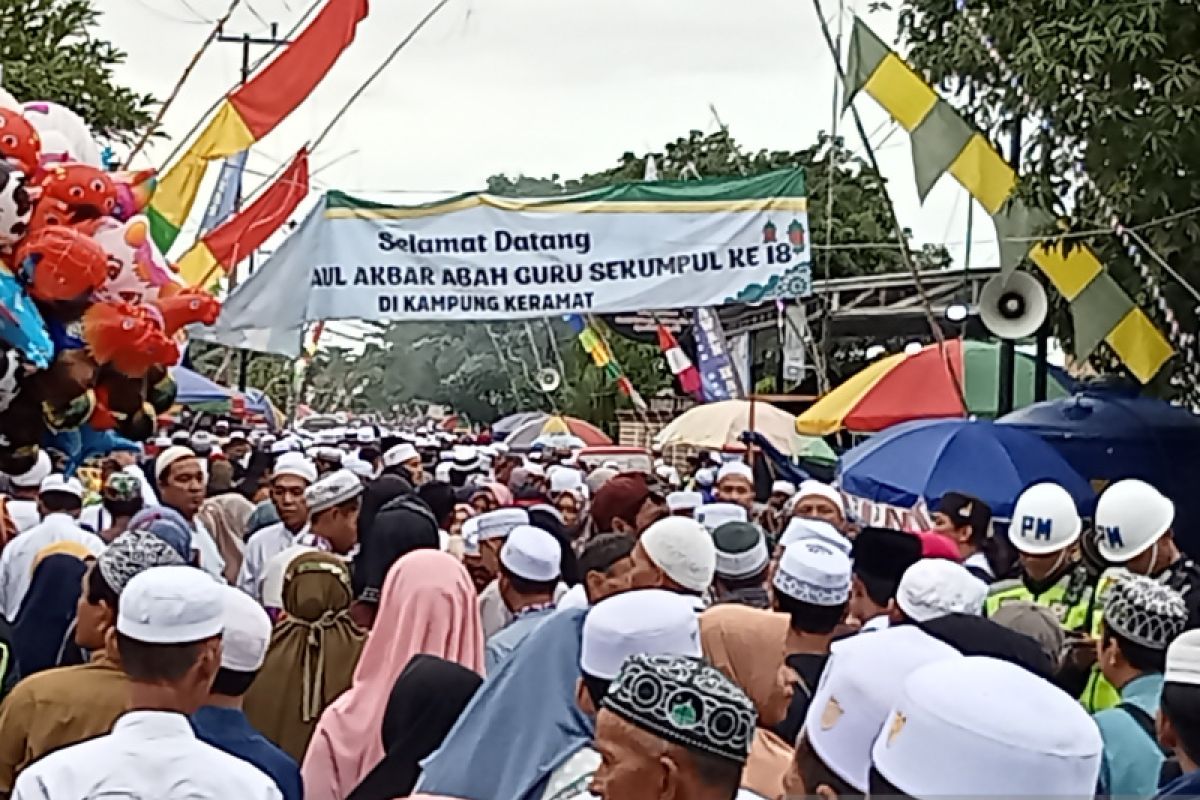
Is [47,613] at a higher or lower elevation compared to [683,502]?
higher

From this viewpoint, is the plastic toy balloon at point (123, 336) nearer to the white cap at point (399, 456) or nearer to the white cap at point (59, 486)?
the white cap at point (59, 486)

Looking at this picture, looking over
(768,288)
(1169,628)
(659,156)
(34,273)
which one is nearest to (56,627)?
(34,273)

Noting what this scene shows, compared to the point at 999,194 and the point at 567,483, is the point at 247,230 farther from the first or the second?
the point at 999,194

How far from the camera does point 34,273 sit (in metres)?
4.18

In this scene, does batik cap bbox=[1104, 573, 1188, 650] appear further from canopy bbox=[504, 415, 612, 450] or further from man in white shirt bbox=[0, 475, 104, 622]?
canopy bbox=[504, 415, 612, 450]

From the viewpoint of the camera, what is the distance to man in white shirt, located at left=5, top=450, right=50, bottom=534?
772 centimetres

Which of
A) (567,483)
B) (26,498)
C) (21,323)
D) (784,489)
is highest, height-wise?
(21,323)

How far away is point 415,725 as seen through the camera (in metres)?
4.24

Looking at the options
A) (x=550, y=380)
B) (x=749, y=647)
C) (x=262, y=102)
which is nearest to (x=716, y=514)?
(x=262, y=102)

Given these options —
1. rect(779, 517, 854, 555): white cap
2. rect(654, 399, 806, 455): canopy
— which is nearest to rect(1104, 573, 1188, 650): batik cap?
rect(779, 517, 854, 555): white cap

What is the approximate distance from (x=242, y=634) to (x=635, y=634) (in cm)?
121

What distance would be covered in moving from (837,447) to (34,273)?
15.3 meters

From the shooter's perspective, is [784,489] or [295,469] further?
[784,489]

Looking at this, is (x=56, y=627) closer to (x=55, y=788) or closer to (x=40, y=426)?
(x=40, y=426)
